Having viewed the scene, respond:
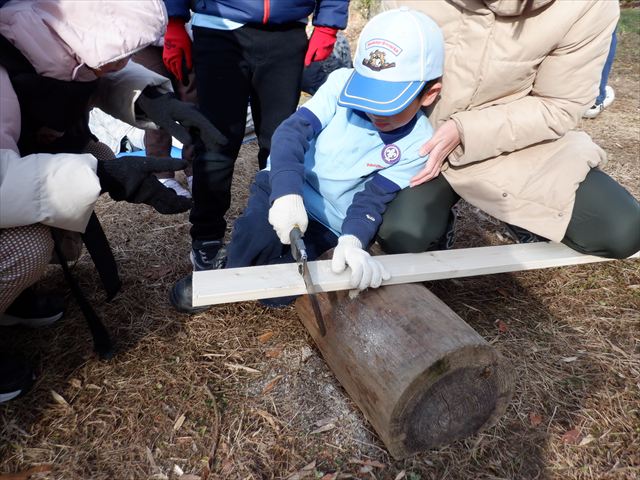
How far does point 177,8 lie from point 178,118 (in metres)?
0.59

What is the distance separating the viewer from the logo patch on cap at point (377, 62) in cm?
181

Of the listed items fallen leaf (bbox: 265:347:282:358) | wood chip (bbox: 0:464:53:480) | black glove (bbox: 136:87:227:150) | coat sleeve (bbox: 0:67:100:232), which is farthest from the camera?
fallen leaf (bbox: 265:347:282:358)

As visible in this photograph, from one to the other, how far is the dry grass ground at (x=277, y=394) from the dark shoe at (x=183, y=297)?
0.13 feet

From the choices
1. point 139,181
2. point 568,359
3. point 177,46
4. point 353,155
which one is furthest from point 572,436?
point 177,46

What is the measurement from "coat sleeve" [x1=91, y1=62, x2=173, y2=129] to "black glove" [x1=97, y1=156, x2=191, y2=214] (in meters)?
0.44

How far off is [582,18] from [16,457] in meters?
2.56

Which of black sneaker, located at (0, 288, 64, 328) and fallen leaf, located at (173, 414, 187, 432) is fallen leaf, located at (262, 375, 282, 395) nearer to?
fallen leaf, located at (173, 414, 187, 432)

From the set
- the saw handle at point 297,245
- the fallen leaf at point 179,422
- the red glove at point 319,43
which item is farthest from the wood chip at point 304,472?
the red glove at point 319,43

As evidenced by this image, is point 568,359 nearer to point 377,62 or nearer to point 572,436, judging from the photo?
point 572,436

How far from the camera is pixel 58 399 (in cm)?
190

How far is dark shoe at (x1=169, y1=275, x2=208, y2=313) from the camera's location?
7.63 ft

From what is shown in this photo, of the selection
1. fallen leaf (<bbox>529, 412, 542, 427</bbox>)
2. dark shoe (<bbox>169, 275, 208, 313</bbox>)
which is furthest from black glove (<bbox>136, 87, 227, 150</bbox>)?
fallen leaf (<bbox>529, 412, 542, 427</bbox>)

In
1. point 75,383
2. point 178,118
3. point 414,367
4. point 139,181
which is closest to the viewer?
point 414,367

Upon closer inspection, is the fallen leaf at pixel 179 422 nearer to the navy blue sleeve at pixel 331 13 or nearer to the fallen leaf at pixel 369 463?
the fallen leaf at pixel 369 463
